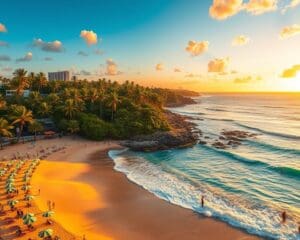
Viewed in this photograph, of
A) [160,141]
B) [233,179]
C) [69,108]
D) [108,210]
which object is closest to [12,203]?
[108,210]

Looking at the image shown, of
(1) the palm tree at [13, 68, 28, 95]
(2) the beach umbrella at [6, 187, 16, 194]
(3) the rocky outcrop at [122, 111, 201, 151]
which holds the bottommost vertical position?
(3) the rocky outcrop at [122, 111, 201, 151]

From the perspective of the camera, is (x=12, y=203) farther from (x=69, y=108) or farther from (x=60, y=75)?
(x=60, y=75)

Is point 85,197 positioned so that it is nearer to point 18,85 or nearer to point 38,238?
point 38,238

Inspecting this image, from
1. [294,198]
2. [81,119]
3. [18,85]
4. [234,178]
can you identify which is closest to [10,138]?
[81,119]

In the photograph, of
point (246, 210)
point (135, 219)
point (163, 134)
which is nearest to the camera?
point (135, 219)

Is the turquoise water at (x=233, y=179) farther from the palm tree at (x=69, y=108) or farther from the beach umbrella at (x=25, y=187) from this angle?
the palm tree at (x=69, y=108)

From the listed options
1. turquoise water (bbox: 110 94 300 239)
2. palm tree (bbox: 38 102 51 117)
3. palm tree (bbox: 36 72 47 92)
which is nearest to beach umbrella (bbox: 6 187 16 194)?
turquoise water (bbox: 110 94 300 239)

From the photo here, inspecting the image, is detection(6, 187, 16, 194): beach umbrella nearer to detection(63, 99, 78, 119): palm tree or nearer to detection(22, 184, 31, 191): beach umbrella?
detection(22, 184, 31, 191): beach umbrella
